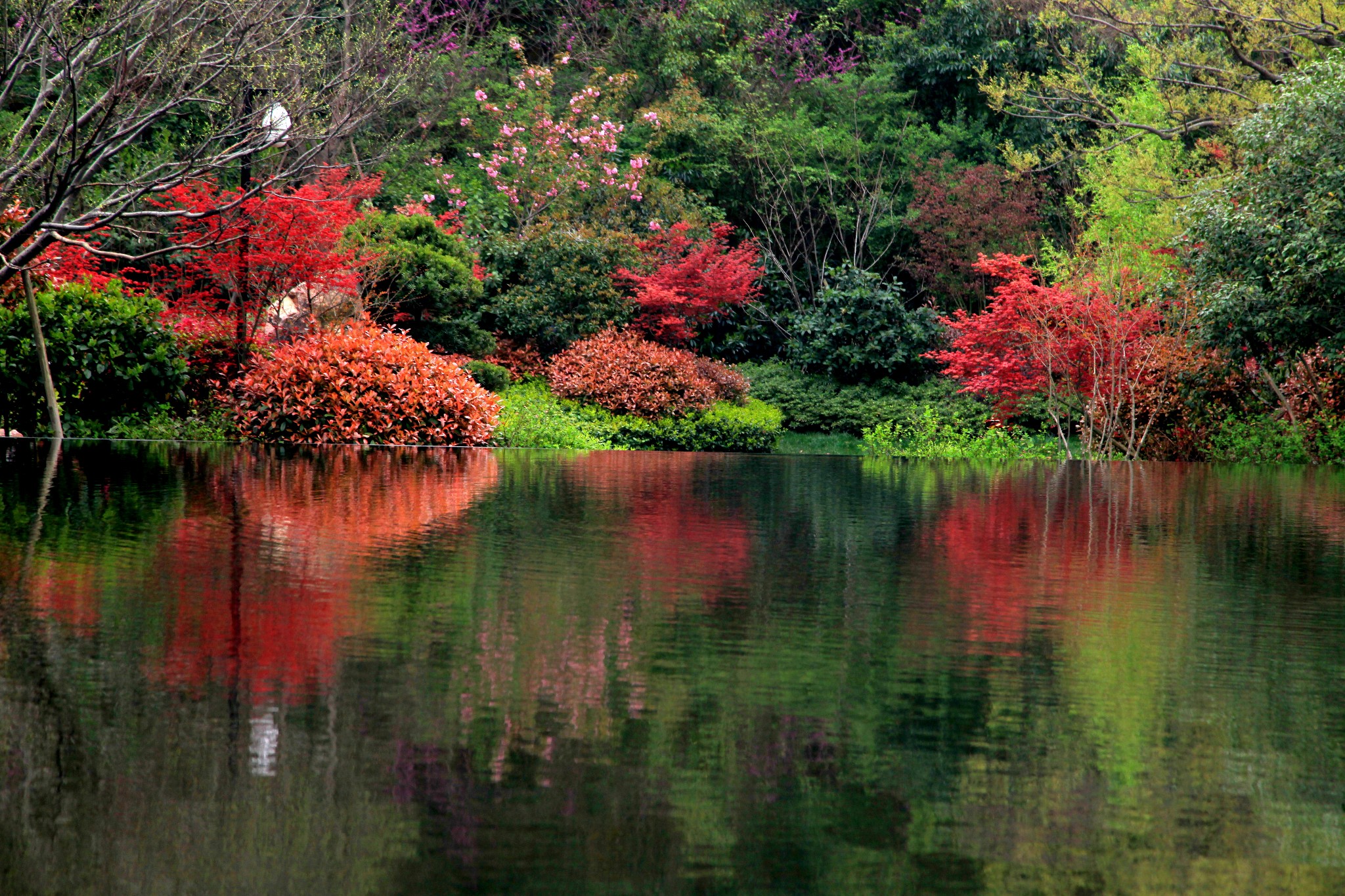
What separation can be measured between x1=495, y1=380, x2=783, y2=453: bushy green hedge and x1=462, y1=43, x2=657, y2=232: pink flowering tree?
628 cm

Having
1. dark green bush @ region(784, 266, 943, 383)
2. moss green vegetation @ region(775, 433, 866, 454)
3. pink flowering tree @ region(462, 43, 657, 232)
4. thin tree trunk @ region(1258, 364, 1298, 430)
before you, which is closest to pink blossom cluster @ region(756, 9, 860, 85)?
pink flowering tree @ region(462, 43, 657, 232)

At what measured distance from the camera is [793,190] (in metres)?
27.3

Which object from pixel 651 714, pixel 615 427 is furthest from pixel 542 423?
pixel 651 714

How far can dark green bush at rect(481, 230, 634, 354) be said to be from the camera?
20.7 metres

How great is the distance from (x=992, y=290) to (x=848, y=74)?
6079 mm

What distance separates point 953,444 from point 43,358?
12.1 meters

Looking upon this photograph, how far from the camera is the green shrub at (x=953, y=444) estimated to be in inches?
703

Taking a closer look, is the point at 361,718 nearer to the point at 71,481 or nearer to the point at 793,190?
the point at 71,481

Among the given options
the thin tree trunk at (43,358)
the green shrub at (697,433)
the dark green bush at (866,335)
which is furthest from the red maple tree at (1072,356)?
the thin tree trunk at (43,358)

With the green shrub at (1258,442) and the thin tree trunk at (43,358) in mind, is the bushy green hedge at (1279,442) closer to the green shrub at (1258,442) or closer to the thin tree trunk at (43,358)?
the green shrub at (1258,442)

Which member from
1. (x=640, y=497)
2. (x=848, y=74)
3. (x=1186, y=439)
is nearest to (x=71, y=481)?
(x=640, y=497)

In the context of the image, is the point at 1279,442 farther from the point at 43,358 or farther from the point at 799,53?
the point at 799,53

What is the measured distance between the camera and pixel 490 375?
18.4m

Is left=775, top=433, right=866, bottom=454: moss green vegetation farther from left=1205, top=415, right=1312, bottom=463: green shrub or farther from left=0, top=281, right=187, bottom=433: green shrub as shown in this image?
left=0, top=281, right=187, bottom=433: green shrub
